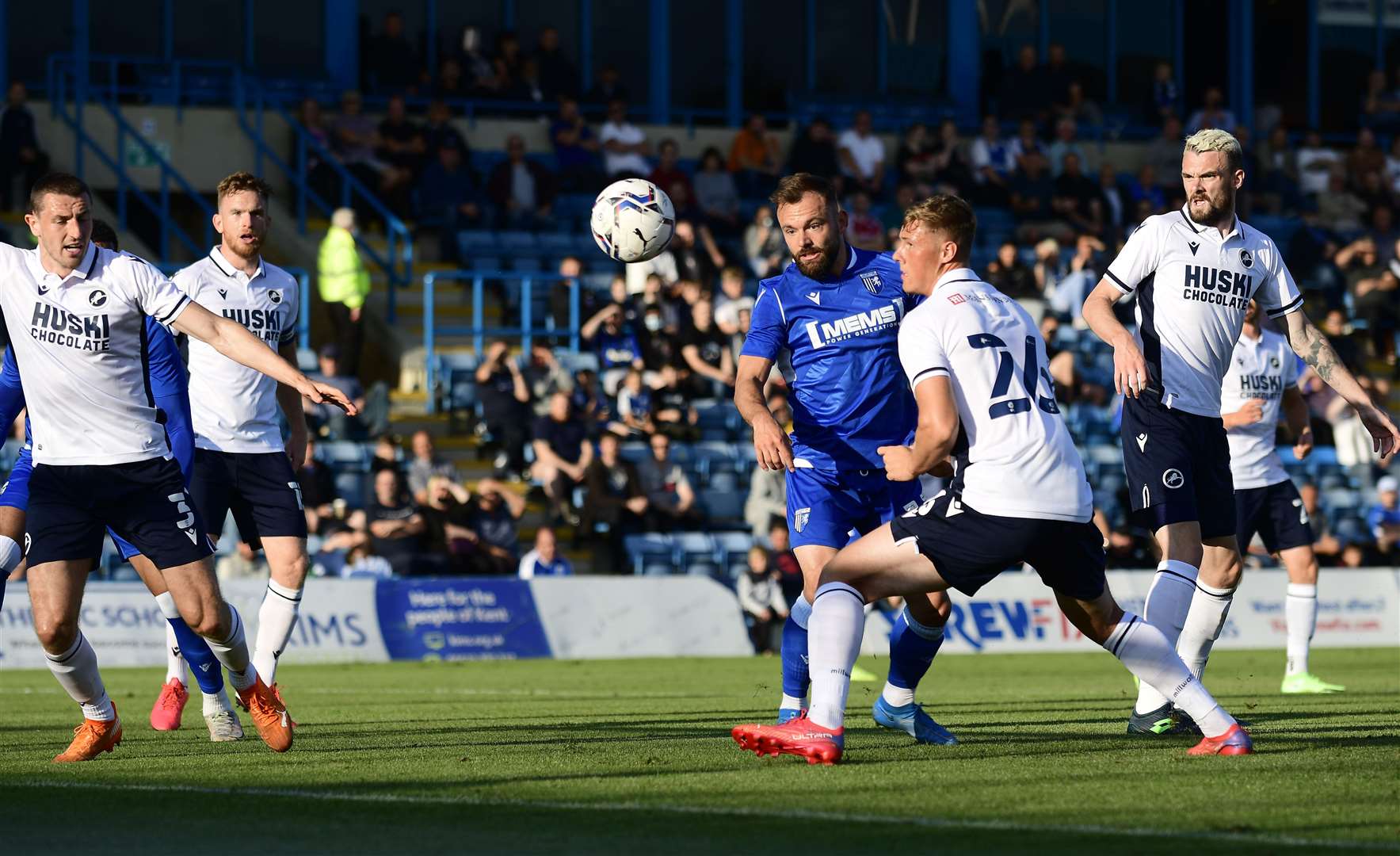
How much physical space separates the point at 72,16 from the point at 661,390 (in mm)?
10238

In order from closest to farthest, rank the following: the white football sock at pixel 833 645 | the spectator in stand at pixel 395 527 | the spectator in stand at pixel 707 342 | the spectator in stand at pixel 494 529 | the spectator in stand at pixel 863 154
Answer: the white football sock at pixel 833 645 → the spectator in stand at pixel 395 527 → the spectator in stand at pixel 494 529 → the spectator in stand at pixel 707 342 → the spectator in stand at pixel 863 154

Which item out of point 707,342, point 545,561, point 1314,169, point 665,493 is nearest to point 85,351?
point 545,561

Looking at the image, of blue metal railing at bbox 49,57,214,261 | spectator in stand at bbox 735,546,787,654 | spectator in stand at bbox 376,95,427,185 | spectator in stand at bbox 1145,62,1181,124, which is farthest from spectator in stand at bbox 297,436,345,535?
spectator in stand at bbox 1145,62,1181,124

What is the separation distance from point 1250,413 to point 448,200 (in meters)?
15.3

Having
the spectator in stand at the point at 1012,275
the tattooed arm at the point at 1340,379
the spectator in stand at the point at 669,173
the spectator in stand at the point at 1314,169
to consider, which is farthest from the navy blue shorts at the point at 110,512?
the spectator in stand at the point at 1314,169

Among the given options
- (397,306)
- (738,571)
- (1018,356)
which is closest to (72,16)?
(397,306)

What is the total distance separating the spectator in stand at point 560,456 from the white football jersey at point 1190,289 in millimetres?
12669

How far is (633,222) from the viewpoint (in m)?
11.2

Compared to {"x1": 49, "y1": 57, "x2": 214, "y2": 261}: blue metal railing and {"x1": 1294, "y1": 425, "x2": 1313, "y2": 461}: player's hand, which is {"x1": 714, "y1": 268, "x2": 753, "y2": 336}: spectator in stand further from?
{"x1": 1294, "y1": 425, "x2": 1313, "y2": 461}: player's hand

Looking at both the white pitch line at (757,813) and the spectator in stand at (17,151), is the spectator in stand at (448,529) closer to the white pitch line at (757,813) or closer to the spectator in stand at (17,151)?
the spectator in stand at (17,151)

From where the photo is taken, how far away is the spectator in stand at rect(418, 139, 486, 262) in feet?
85.5

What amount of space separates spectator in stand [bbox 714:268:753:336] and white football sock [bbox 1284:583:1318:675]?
10.5 m

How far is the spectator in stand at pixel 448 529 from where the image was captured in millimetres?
20062

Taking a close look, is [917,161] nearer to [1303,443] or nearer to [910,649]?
[1303,443]
